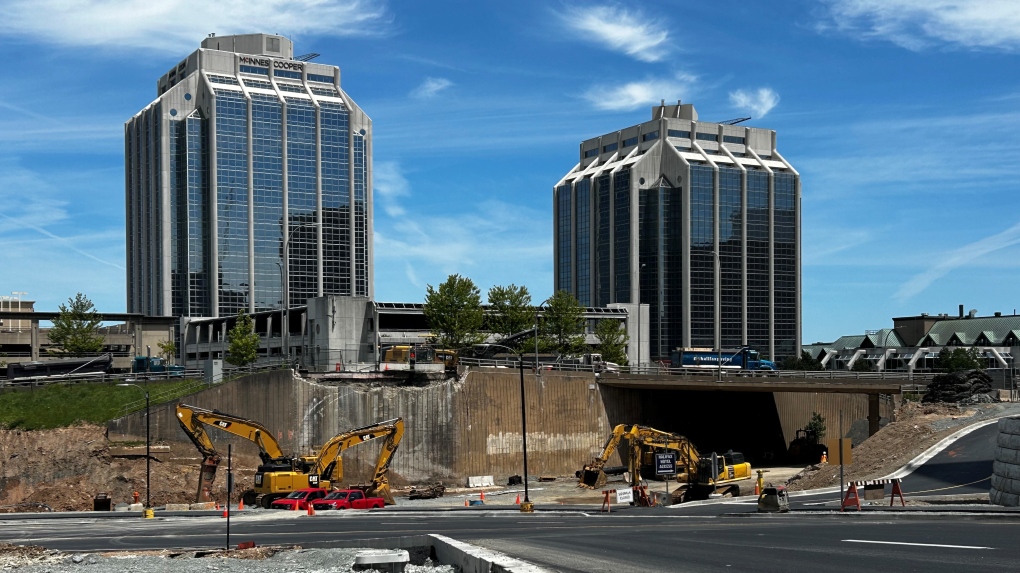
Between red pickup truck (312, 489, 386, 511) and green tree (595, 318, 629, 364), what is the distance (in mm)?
68225

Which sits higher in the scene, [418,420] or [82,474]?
[418,420]

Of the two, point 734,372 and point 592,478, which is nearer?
point 592,478

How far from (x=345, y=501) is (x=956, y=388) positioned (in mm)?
41185

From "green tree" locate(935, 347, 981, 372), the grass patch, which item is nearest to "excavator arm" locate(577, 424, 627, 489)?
the grass patch

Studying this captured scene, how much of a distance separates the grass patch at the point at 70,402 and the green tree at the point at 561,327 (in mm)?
47161

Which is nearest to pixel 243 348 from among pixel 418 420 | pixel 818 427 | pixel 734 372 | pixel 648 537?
pixel 418 420

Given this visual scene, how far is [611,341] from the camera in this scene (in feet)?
407

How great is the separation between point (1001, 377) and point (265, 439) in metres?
57.1

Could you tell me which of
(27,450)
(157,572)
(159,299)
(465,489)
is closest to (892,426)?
(465,489)

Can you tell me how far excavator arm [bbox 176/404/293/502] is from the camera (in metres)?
→ 57.6

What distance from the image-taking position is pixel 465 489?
2815 inches

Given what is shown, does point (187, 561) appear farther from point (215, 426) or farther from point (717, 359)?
point (717, 359)

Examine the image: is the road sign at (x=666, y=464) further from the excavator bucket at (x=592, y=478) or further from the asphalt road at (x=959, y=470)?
the asphalt road at (x=959, y=470)

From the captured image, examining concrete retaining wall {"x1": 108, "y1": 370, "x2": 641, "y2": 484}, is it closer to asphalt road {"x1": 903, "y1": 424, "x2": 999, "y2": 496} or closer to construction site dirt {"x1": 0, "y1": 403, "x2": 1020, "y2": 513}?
construction site dirt {"x1": 0, "y1": 403, "x2": 1020, "y2": 513}
